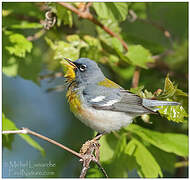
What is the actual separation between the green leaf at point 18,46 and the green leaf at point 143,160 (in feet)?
4.12

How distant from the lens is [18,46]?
3.12 m

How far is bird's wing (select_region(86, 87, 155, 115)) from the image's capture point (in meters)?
2.81

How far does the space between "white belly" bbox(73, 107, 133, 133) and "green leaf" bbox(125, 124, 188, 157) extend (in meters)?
0.11

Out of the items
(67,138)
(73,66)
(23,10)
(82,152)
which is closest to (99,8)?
(73,66)

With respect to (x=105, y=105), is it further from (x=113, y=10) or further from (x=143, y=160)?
(x=113, y=10)

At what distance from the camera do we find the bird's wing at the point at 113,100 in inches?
111

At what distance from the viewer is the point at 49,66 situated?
12.4ft

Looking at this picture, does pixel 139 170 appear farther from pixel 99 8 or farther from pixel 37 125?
pixel 37 125

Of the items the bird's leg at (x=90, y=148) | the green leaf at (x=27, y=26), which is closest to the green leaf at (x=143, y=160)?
the bird's leg at (x=90, y=148)

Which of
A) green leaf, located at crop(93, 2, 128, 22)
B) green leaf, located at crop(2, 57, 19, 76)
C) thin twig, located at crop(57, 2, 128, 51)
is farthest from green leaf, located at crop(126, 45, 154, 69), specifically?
green leaf, located at crop(2, 57, 19, 76)

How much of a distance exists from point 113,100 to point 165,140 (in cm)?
56

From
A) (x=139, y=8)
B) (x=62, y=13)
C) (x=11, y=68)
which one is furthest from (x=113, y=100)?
(x=139, y=8)

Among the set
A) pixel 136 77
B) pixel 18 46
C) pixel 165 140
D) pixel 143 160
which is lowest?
pixel 143 160

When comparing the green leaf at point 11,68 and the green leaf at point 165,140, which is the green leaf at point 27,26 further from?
the green leaf at point 165,140
